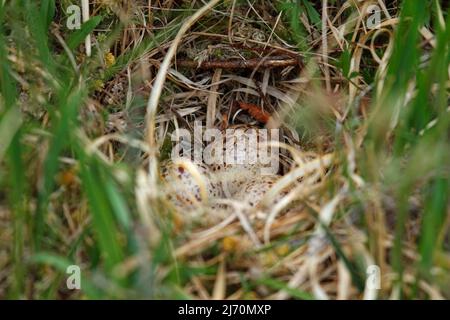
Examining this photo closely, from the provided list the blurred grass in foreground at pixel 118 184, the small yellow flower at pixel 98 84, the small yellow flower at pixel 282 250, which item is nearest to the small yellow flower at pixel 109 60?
the small yellow flower at pixel 98 84

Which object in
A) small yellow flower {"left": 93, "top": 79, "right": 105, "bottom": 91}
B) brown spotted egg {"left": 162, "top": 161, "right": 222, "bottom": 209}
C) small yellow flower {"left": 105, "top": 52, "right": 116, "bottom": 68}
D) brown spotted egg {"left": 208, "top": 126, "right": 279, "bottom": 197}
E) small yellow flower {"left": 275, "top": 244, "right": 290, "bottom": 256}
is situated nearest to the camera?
small yellow flower {"left": 275, "top": 244, "right": 290, "bottom": 256}

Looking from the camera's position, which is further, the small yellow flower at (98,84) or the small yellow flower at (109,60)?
the small yellow flower at (109,60)

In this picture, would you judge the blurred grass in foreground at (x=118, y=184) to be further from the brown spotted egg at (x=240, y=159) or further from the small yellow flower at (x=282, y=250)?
the brown spotted egg at (x=240, y=159)

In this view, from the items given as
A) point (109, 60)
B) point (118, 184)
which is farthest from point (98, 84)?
point (118, 184)

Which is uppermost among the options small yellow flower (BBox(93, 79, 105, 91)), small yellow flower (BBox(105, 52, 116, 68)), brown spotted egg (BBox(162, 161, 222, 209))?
small yellow flower (BBox(105, 52, 116, 68))

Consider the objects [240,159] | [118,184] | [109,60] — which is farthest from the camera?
[109,60]

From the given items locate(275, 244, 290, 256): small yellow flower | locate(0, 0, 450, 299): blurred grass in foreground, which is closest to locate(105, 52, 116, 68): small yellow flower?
locate(0, 0, 450, 299): blurred grass in foreground

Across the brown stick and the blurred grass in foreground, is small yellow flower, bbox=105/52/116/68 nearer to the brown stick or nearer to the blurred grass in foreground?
the brown stick

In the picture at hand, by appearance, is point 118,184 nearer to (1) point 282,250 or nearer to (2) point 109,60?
(1) point 282,250
